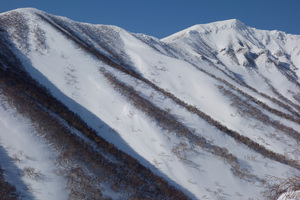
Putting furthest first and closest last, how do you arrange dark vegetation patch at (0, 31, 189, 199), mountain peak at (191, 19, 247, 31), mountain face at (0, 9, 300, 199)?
mountain peak at (191, 19, 247, 31) < mountain face at (0, 9, 300, 199) < dark vegetation patch at (0, 31, 189, 199)

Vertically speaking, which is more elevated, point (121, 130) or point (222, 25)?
point (222, 25)

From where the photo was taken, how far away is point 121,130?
1606 cm

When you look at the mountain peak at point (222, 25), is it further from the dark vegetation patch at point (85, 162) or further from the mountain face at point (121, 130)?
the dark vegetation patch at point (85, 162)

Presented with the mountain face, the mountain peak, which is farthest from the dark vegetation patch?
the mountain peak

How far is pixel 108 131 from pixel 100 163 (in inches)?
218

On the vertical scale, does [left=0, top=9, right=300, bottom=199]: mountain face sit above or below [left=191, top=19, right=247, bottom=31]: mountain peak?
below

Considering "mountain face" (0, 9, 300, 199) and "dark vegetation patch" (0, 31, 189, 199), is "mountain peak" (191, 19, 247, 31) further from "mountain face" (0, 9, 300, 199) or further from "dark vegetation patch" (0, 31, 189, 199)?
"dark vegetation patch" (0, 31, 189, 199)

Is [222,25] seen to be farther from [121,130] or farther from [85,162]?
[85,162]

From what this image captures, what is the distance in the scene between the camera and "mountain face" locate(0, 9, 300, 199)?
8961 mm

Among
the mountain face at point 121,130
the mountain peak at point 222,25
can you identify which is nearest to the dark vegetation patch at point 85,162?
the mountain face at point 121,130

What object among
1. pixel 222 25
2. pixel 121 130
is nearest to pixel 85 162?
pixel 121 130

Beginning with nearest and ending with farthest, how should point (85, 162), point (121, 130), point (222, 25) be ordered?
1. point (85, 162)
2. point (121, 130)
3. point (222, 25)

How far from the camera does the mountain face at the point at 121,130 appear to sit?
29.4ft

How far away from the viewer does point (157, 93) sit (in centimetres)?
2164
